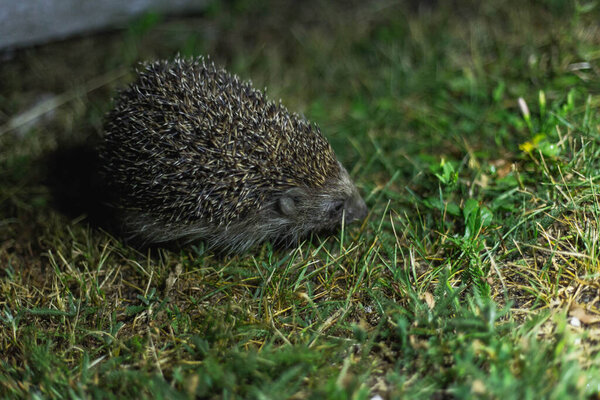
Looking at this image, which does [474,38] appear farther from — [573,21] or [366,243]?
[366,243]

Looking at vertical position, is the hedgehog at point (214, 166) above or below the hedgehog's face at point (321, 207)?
above

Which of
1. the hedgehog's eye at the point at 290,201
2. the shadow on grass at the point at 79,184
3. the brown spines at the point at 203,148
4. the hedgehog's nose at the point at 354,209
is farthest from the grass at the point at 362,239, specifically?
the brown spines at the point at 203,148

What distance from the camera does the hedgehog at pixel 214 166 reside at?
397 centimetres

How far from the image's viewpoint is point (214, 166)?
3965 mm

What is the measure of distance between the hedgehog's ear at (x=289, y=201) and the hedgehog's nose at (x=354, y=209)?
0.41 metres

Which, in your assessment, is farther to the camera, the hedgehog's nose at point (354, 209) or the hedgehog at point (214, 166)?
the hedgehog's nose at point (354, 209)

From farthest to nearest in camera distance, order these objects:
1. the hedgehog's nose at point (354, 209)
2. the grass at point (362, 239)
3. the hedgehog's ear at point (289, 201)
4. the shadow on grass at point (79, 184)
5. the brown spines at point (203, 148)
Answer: the shadow on grass at point (79, 184)
the hedgehog's nose at point (354, 209)
the hedgehog's ear at point (289, 201)
the brown spines at point (203, 148)
the grass at point (362, 239)

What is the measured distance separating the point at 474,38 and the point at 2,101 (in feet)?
16.7

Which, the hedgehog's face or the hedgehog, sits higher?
the hedgehog

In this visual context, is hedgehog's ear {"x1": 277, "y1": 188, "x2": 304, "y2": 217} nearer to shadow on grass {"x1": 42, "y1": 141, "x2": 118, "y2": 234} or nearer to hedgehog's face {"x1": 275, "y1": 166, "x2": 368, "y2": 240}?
hedgehog's face {"x1": 275, "y1": 166, "x2": 368, "y2": 240}

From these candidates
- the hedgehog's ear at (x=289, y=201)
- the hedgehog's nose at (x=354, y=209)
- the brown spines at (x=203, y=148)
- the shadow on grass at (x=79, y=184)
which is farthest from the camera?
the shadow on grass at (x=79, y=184)

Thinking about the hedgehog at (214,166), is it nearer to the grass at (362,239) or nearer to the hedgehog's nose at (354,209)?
the hedgehog's nose at (354,209)

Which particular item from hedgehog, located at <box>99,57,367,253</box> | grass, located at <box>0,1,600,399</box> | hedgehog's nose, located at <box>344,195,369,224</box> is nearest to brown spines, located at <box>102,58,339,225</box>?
hedgehog, located at <box>99,57,367,253</box>

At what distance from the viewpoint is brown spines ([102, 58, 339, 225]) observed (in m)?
3.97
